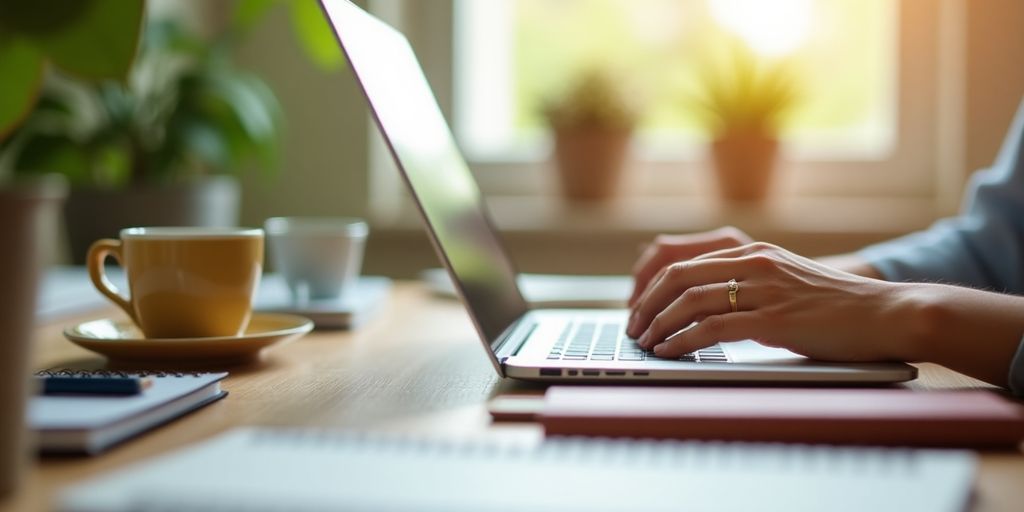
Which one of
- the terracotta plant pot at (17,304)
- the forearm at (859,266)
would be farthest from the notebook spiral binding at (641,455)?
the forearm at (859,266)

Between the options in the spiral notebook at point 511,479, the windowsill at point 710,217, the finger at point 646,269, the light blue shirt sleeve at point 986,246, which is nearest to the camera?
the spiral notebook at point 511,479

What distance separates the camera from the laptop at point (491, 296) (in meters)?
Answer: 0.66

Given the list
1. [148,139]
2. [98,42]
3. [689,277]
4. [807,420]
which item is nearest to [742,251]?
[689,277]

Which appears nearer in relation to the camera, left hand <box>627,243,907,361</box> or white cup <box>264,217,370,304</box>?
left hand <box>627,243,907,361</box>

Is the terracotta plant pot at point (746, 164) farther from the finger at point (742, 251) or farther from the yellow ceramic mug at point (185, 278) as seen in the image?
the yellow ceramic mug at point (185, 278)

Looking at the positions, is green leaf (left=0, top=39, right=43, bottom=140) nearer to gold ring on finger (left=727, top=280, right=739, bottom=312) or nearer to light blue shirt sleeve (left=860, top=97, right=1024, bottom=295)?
gold ring on finger (left=727, top=280, right=739, bottom=312)

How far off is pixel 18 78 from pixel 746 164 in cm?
153

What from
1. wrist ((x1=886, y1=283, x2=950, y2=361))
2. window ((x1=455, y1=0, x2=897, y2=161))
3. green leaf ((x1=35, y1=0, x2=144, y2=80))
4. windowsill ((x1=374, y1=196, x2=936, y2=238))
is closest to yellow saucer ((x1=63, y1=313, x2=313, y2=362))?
green leaf ((x1=35, y1=0, x2=144, y2=80))

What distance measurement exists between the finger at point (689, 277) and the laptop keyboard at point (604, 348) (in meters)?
0.04

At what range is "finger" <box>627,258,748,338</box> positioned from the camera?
747mm

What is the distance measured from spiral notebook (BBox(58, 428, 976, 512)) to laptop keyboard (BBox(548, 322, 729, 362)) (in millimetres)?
276

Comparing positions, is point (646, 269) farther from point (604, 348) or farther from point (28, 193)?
point (28, 193)

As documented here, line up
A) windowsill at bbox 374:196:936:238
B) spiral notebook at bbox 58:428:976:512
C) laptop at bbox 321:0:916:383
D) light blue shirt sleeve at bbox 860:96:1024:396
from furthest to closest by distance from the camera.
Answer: windowsill at bbox 374:196:936:238
light blue shirt sleeve at bbox 860:96:1024:396
laptop at bbox 321:0:916:383
spiral notebook at bbox 58:428:976:512

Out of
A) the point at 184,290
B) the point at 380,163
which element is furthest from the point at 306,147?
the point at 184,290
